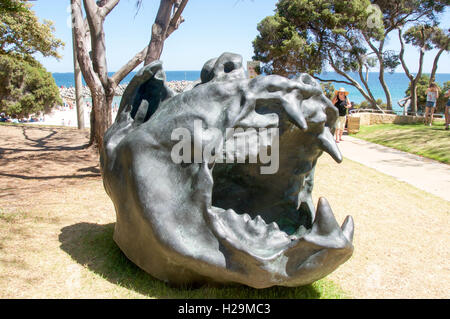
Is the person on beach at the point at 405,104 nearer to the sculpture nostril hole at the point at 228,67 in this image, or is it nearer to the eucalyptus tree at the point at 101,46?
the eucalyptus tree at the point at 101,46

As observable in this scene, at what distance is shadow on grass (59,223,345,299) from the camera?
2871 millimetres

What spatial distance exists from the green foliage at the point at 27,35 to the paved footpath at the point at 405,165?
10474 mm

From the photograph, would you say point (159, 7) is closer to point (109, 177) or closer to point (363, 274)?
point (109, 177)

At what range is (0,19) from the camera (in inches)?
472

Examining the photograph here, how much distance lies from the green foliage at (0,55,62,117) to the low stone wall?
14.4 meters

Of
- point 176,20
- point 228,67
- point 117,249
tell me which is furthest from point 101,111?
point 228,67

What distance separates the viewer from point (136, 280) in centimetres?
304

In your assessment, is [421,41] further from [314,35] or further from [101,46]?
[101,46]

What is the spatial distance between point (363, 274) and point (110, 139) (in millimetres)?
2585

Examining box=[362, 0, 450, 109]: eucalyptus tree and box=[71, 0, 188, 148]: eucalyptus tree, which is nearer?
box=[71, 0, 188, 148]: eucalyptus tree

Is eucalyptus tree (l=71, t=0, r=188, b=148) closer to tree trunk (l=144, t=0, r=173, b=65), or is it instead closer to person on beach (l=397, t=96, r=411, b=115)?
tree trunk (l=144, t=0, r=173, b=65)

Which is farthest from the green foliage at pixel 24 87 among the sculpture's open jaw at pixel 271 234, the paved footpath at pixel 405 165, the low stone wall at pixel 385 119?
the sculpture's open jaw at pixel 271 234

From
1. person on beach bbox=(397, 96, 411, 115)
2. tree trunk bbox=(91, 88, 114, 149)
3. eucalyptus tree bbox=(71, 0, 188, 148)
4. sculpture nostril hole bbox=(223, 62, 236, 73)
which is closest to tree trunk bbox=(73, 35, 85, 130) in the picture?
eucalyptus tree bbox=(71, 0, 188, 148)

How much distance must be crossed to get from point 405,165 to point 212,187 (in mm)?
7530
